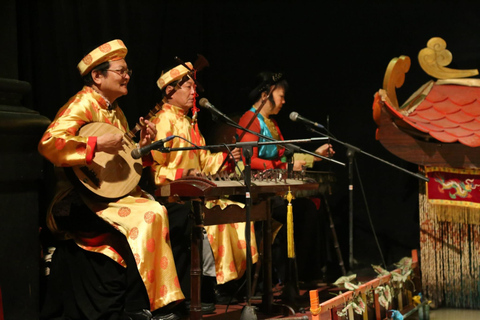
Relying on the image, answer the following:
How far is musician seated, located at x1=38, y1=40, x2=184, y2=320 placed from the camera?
3.22 meters

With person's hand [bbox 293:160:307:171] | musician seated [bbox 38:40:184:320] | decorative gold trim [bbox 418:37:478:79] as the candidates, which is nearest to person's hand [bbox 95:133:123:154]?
musician seated [bbox 38:40:184:320]

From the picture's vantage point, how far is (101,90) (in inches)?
143

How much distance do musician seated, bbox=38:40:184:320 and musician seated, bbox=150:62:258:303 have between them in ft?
1.35

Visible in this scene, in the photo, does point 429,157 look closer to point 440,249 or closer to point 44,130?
point 440,249

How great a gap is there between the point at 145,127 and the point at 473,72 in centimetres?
261

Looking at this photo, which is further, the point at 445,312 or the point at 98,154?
the point at 445,312

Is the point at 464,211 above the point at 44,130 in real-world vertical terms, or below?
below

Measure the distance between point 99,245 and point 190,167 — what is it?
1079mm

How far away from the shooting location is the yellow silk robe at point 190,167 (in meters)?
4.06

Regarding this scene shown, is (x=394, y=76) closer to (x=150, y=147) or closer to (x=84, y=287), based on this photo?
(x=150, y=147)

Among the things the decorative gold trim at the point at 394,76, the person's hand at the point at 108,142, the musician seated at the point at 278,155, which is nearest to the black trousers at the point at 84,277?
the person's hand at the point at 108,142

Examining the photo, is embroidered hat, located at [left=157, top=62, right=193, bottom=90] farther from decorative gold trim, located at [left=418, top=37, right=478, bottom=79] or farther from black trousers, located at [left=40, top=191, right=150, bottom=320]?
decorative gold trim, located at [left=418, top=37, right=478, bottom=79]

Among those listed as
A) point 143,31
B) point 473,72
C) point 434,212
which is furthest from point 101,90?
point 473,72

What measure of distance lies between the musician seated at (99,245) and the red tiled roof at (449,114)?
205cm
